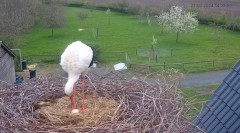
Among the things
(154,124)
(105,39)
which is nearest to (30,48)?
(105,39)

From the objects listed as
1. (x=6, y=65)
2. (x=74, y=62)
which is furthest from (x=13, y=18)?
(x=74, y=62)

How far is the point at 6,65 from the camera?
1575 cm

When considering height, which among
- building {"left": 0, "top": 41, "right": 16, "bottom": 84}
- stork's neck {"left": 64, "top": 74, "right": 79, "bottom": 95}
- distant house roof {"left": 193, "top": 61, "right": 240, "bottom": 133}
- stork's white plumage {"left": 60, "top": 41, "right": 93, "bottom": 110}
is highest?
stork's white plumage {"left": 60, "top": 41, "right": 93, "bottom": 110}

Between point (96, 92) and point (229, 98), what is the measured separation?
2119mm

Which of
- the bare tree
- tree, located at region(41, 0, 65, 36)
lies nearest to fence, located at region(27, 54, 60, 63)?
the bare tree

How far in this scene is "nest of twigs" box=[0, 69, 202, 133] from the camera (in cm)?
515

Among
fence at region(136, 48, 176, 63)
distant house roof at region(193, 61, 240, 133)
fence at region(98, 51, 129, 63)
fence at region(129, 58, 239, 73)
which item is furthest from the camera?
fence at region(136, 48, 176, 63)

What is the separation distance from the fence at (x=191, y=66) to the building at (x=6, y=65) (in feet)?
17.0

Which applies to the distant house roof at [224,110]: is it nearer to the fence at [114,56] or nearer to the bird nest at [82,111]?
the bird nest at [82,111]

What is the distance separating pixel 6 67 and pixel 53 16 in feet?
41.9

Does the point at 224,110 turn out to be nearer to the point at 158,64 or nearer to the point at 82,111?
the point at 82,111

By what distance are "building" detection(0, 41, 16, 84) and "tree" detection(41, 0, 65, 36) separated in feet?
37.5

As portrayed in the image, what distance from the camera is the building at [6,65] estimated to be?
15047mm

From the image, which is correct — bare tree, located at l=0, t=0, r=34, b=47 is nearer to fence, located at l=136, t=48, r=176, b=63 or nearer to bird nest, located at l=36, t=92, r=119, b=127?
fence, located at l=136, t=48, r=176, b=63
